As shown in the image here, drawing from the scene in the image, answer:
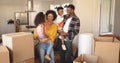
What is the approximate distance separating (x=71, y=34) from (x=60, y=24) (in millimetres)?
268

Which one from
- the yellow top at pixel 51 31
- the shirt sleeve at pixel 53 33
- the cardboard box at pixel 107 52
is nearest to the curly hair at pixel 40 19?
the yellow top at pixel 51 31

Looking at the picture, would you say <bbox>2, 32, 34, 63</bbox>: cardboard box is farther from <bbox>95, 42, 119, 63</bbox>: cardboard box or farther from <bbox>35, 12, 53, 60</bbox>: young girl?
<bbox>95, 42, 119, 63</bbox>: cardboard box

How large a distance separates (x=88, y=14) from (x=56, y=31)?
2.48 ft

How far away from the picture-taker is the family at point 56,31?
272 cm

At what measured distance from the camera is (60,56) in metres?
2.94

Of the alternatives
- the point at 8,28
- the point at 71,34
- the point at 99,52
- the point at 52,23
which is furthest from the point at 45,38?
the point at 8,28

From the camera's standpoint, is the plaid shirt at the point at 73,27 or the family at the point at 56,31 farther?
the plaid shirt at the point at 73,27

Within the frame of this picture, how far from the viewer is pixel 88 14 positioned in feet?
10.1

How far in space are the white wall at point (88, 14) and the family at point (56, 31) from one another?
20 cm

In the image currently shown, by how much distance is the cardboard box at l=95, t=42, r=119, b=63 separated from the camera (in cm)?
244

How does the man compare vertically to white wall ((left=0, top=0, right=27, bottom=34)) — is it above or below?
below

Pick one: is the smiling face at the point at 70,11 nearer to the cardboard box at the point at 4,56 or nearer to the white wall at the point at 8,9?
the cardboard box at the point at 4,56

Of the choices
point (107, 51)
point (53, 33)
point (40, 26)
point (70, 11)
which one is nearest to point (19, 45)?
point (40, 26)

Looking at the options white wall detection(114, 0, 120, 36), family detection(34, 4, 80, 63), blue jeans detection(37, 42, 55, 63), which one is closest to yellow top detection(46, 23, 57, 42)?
family detection(34, 4, 80, 63)
